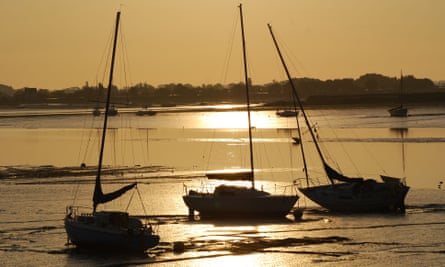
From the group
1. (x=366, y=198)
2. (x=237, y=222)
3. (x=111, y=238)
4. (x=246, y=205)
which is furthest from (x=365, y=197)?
(x=111, y=238)

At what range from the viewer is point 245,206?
54.5 m

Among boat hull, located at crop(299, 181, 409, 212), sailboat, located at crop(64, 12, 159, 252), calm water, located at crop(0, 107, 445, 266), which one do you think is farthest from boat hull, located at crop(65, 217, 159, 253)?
boat hull, located at crop(299, 181, 409, 212)

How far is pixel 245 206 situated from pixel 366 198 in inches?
307

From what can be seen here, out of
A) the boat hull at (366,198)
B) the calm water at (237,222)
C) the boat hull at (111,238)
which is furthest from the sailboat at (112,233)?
the boat hull at (366,198)

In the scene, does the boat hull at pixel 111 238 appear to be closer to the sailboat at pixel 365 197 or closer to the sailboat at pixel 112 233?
the sailboat at pixel 112 233

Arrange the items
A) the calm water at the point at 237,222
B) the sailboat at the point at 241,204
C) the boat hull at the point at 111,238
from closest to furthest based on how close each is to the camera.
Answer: the calm water at the point at 237,222 < the boat hull at the point at 111,238 < the sailboat at the point at 241,204

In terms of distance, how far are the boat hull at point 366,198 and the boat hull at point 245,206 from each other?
370 cm

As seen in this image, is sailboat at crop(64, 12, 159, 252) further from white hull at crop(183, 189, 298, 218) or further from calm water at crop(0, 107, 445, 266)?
white hull at crop(183, 189, 298, 218)

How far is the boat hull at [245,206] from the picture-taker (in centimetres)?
5447

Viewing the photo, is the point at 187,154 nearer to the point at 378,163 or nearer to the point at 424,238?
the point at 378,163

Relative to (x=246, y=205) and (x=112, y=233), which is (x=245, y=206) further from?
(x=112, y=233)

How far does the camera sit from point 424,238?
46.9m

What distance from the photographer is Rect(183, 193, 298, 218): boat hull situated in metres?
54.5

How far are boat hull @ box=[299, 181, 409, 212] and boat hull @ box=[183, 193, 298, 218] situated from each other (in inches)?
→ 146
